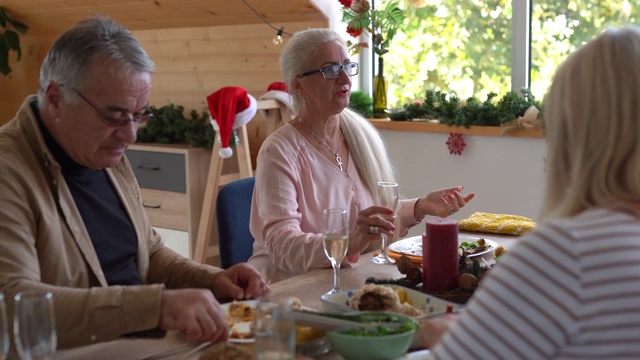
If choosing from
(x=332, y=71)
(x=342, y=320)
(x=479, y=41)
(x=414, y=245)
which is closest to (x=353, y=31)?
(x=479, y=41)

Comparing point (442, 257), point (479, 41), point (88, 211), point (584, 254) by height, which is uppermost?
point (479, 41)

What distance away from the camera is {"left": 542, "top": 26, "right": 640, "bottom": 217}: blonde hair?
1091 millimetres

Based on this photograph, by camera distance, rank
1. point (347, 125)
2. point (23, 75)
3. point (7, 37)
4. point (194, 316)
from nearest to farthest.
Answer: point (194, 316) → point (347, 125) → point (7, 37) → point (23, 75)

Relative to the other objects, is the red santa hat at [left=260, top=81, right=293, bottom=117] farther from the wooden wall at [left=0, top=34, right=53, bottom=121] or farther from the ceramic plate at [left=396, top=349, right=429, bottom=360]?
the ceramic plate at [left=396, top=349, right=429, bottom=360]

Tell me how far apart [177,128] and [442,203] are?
2.48 m

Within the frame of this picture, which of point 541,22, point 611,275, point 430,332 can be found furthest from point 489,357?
point 541,22

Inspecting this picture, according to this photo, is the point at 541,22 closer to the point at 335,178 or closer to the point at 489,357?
the point at 335,178

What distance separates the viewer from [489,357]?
101 centimetres

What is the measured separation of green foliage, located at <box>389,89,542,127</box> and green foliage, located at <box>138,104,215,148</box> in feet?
3.69

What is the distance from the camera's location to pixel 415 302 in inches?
65.4

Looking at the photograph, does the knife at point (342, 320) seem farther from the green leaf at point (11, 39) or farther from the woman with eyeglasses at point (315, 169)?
the green leaf at point (11, 39)

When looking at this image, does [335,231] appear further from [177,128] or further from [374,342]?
[177,128]

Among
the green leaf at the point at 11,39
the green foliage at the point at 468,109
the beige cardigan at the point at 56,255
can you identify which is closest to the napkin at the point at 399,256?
the beige cardigan at the point at 56,255

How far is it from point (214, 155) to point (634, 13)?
2.01 m
